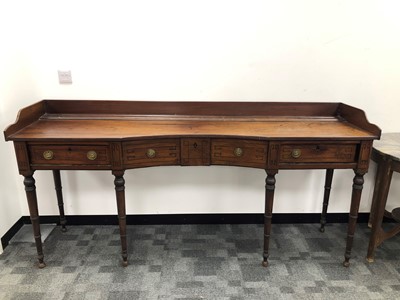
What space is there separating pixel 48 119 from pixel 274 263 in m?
1.66

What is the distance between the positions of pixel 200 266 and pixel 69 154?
1.00m

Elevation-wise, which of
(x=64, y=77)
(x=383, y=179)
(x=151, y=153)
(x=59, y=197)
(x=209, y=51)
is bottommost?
(x=59, y=197)

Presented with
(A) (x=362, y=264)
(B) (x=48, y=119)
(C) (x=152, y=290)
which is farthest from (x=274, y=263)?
(B) (x=48, y=119)

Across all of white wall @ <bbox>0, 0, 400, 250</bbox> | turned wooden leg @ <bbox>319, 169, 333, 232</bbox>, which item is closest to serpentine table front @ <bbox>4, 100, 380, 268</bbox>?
white wall @ <bbox>0, 0, 400, 250</bbox>

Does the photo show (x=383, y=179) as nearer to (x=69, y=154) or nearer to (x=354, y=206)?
(x=354, y=206)

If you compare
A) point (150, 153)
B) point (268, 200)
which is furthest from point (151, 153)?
point (268, 200)

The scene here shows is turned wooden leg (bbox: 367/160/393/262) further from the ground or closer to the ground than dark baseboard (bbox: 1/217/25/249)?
further from the ground

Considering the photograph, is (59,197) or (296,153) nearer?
(296,153)

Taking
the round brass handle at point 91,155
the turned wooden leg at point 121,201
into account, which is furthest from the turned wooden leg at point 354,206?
the round brass handle at point 91,155

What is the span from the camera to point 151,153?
5.50 ft

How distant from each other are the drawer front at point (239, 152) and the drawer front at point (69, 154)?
1.89 feet

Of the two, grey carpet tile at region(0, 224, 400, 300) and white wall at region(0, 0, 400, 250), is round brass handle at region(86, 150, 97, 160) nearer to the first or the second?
white wall at region(0, 0, 400, 250)

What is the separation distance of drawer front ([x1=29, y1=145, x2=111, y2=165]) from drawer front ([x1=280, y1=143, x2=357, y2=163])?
0.95 metres

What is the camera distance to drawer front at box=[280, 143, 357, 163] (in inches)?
65.9
